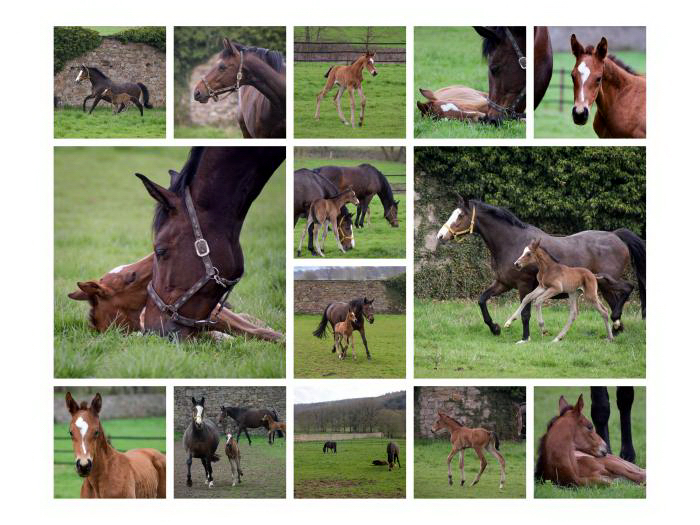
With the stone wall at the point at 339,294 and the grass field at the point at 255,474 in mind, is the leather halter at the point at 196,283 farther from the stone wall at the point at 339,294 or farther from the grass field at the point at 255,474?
the grass field at the point at 255,474

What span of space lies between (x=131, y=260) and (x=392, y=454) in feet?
12.4

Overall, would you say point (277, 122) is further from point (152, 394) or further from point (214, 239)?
point (152, 394)

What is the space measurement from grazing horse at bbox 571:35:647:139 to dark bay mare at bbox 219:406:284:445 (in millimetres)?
3782

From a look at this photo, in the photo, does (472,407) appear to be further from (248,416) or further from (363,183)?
(363,183)

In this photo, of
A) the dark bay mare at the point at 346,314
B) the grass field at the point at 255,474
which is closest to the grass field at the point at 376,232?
the dark bay mare at the point at 346,314

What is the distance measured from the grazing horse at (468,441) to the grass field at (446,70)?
101 inches

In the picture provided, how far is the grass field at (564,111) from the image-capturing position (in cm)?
999

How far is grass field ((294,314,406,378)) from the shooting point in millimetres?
9500

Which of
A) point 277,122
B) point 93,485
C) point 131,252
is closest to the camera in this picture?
point 93,485

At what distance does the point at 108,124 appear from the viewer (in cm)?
968

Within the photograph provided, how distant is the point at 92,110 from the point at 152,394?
264 centimetres

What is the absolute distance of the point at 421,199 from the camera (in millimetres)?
9828

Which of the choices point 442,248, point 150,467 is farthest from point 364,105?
point 150,467

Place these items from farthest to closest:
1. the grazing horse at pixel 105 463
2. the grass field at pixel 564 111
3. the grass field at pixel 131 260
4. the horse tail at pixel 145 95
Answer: the grass field at pixel 564 111, the horse tail at pixel 145 95, the grass field at pixel 131 260, the grazing horse at pixel 105 463
